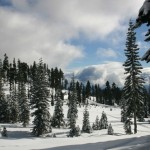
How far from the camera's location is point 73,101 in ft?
249

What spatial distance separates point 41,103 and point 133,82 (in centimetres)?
1617

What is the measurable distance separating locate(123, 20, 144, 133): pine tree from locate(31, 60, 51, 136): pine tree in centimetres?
1387

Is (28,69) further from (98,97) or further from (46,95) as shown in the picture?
(46,95)

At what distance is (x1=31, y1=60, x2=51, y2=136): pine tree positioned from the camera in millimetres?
48469

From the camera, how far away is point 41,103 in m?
49.5

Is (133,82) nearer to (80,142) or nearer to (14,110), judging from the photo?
(80,142)

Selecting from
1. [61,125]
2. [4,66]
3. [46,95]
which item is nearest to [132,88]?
[46,95]

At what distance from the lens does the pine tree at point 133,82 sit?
45.8 meters

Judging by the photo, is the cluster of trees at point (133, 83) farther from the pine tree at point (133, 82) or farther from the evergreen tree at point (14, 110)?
the evergreen tree at point (14, 110)

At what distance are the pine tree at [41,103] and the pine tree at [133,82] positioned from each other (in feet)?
45.5

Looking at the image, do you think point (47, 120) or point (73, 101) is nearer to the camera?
point (47, 120)

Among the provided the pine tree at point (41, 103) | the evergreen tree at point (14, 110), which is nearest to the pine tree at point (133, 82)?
the pine tree at point (41, 103)

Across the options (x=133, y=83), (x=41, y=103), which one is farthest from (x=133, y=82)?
(x=41, y=103)

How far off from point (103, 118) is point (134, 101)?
21.1 m
